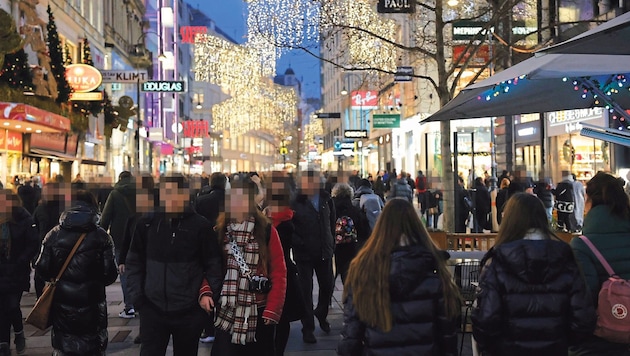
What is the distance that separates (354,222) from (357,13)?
9.16 m

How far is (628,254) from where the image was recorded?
14.4ft

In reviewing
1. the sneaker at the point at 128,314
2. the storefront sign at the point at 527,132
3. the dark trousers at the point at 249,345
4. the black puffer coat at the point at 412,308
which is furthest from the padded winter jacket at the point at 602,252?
the storefront sign at the point at 527,132

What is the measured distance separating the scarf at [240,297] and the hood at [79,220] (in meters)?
1.48

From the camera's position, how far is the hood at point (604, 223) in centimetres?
444

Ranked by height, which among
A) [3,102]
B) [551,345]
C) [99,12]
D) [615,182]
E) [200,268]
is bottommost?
[551,345]

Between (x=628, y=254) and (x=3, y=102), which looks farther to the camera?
(x=3, y=102)

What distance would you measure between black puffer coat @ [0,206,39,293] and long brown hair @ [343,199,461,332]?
4.56 meters

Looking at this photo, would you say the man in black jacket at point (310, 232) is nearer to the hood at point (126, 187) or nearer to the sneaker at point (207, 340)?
the sneaker at point (207, 340)

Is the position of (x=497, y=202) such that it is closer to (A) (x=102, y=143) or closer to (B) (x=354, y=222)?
(B) (x=354, y=222)

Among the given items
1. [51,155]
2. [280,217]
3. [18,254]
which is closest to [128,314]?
[18,254]

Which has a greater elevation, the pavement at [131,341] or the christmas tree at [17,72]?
the christmas tree at [17,72]

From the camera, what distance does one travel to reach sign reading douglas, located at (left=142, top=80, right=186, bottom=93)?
2553cm

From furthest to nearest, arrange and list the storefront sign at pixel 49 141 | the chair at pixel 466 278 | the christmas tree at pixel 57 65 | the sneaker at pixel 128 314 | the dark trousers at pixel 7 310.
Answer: the storefront sign at pixel 49 141 → the christmas tree at pixel 57 65 → the sneaker at pixel 128 314 → the dark trousers at pixel 7 310 → the chair at pixel 466 278

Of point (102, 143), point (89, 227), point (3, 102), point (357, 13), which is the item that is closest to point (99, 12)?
point (102, 143)
